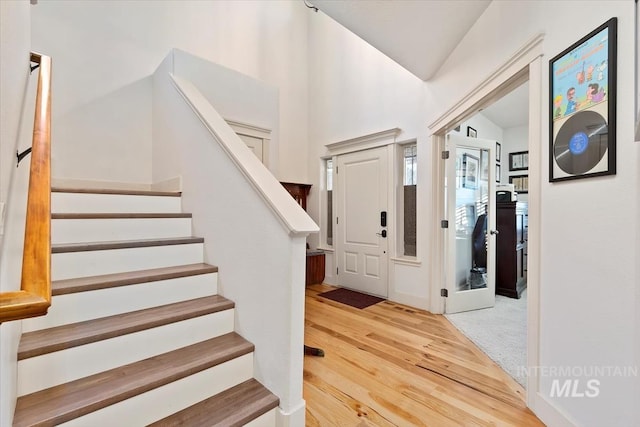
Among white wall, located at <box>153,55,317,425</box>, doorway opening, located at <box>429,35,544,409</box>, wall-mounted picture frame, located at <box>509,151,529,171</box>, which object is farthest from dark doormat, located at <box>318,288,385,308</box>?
wall-mounted picture frame, located at <box>509,151,529,171</box>

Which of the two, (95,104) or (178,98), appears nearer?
(178,98)

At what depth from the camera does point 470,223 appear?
11.6 ft

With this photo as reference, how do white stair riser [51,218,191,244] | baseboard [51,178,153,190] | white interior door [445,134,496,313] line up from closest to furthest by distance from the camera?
white stair riser [51,218,191,244]
baseboard [51,178,153,190]
white interior door [445,134,496,313]

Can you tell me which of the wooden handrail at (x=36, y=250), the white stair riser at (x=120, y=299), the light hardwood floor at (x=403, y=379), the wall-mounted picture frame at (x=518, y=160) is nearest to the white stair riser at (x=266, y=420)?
the light hardwood floor at (x=403, y=379)

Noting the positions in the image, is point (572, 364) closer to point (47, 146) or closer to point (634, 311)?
point (634, 311)

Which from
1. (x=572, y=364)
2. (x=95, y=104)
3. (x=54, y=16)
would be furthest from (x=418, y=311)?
A: (x=54, y=16)

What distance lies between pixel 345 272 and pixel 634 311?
10.9ft

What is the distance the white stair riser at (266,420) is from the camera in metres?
1.33

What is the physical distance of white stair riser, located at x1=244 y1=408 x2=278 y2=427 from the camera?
1.33m

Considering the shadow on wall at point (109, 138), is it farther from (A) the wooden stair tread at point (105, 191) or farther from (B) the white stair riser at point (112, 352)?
(B) the white stair riser at point (112, 352)

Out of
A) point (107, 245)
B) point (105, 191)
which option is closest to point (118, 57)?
point (105, 191)

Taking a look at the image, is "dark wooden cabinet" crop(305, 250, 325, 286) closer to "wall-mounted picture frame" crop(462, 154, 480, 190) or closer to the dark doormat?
the dark doormat

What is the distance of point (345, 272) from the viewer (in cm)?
425

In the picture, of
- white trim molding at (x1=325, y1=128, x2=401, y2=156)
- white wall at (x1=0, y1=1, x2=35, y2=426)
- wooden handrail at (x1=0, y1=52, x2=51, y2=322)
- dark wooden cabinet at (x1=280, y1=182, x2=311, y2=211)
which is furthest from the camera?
dark wooden cabinet at (x1=280, y1=182, x2=311, y2=211)
